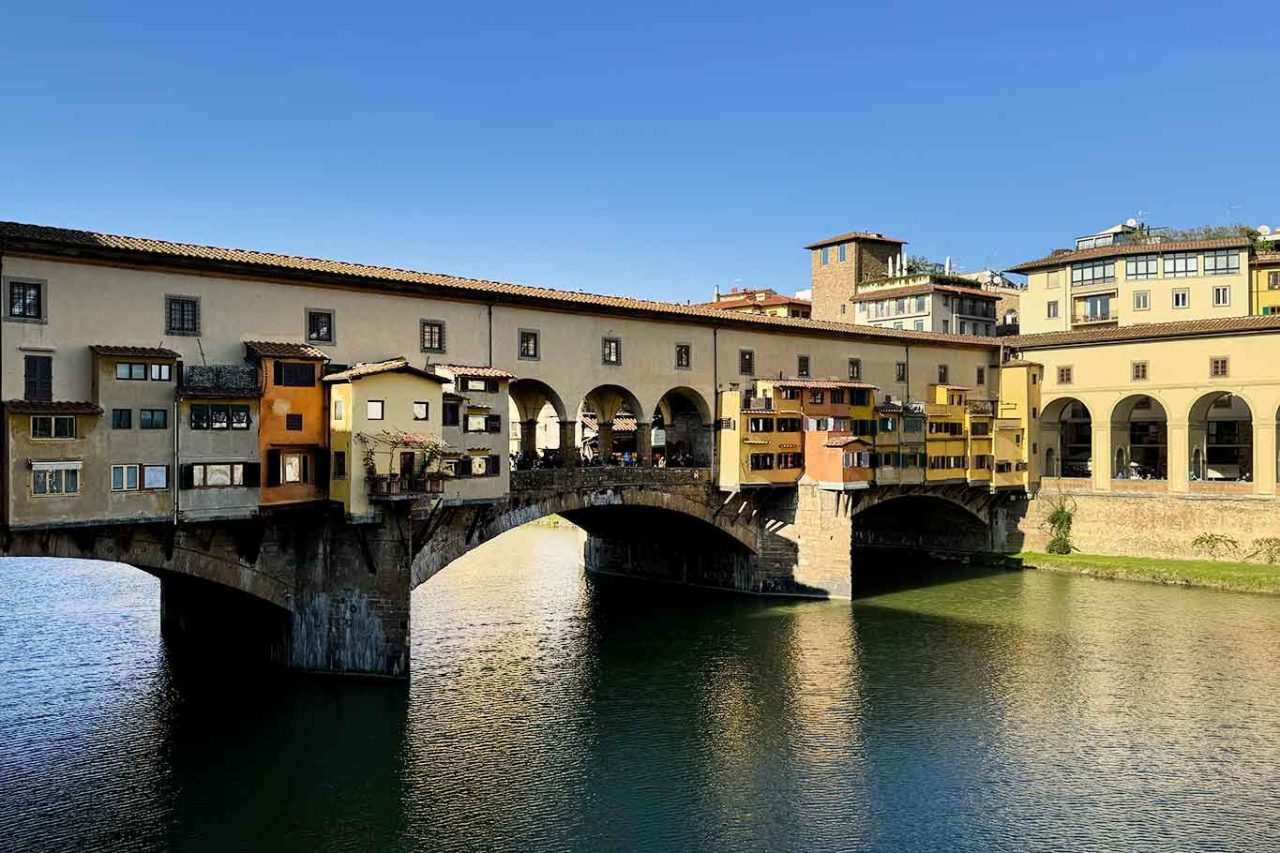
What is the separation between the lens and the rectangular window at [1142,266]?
70812 mm

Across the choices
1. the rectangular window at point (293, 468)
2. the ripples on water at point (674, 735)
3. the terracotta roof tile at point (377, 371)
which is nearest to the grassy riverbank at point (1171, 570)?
the ripples on water at point (674, 735)

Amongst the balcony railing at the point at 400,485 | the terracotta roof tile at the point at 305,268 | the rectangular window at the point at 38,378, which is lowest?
the balcony railing at the point at 400,485

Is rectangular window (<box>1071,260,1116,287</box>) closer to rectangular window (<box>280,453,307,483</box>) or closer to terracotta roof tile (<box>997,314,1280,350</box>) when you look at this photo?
terracotta roof tile (<box>997,314,1280,350</box>)

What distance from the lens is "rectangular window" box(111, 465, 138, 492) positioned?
3005 centimetres

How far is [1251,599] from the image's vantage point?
50.3 meters

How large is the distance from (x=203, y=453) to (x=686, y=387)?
23.4 m

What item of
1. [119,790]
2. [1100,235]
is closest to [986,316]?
[1100,235]

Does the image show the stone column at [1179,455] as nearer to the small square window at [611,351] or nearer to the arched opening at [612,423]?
the arched opening at [612,423]

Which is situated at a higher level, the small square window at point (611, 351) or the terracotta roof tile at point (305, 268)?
the terracotta roof tile at point (305, 268)

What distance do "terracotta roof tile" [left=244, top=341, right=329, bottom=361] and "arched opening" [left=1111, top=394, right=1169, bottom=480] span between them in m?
49.7

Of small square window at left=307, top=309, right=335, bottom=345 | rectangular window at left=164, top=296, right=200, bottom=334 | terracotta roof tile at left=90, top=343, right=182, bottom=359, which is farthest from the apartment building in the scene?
terracotta roof tile at left=90, top=343, right=182, bottom=359

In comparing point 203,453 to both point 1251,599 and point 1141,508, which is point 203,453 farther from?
point 1141,508

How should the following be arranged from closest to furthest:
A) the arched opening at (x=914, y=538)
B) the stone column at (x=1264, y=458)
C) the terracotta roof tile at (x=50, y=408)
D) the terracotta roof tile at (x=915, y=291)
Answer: the terracotta roof tile at (x=50, y=408), the stone column at (x=1264, y=458), the arched opening at (x=914, y=538), the terracotta roof tile at (x=915, y=291)

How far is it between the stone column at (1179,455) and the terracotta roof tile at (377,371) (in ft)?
144
